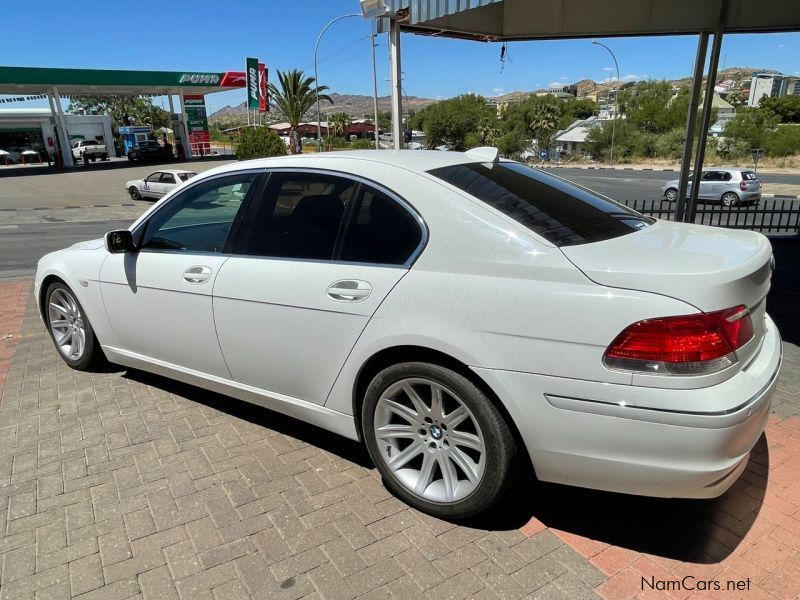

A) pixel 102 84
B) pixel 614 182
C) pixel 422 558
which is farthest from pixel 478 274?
pixel 102 84

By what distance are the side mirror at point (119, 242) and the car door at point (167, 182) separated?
21.0m

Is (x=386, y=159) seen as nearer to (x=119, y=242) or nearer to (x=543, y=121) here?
(x=119, y=242)

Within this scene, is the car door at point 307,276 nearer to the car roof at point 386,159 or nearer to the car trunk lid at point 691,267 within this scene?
the car roof at point 386,159

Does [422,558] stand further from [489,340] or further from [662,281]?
[662,281]

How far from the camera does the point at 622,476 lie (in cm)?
216

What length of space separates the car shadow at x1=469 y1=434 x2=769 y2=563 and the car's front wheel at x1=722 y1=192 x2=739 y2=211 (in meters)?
22.4

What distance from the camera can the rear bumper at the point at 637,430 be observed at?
1.99 m

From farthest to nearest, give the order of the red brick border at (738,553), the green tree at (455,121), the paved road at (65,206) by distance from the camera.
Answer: the green tree at (455,121) < the paved road at (65,206) < the red brick border at (738,553)

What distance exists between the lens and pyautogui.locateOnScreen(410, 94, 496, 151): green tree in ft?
289

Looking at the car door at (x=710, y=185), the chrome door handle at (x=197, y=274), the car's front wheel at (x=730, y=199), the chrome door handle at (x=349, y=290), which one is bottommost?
the car's front wheel at (x=730, y=199)

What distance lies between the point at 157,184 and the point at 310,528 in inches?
959

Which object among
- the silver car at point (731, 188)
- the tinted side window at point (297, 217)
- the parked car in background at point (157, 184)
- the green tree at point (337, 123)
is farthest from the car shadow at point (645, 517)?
the green tree at point (337, 123)

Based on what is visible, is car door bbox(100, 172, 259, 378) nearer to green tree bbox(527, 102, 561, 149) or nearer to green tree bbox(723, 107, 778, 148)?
green tree bbox(723, 107, 778, 148)

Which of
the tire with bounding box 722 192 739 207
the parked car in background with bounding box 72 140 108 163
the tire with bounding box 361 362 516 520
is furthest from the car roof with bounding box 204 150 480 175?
the parked car in background with bounding box 72 140 108 163
